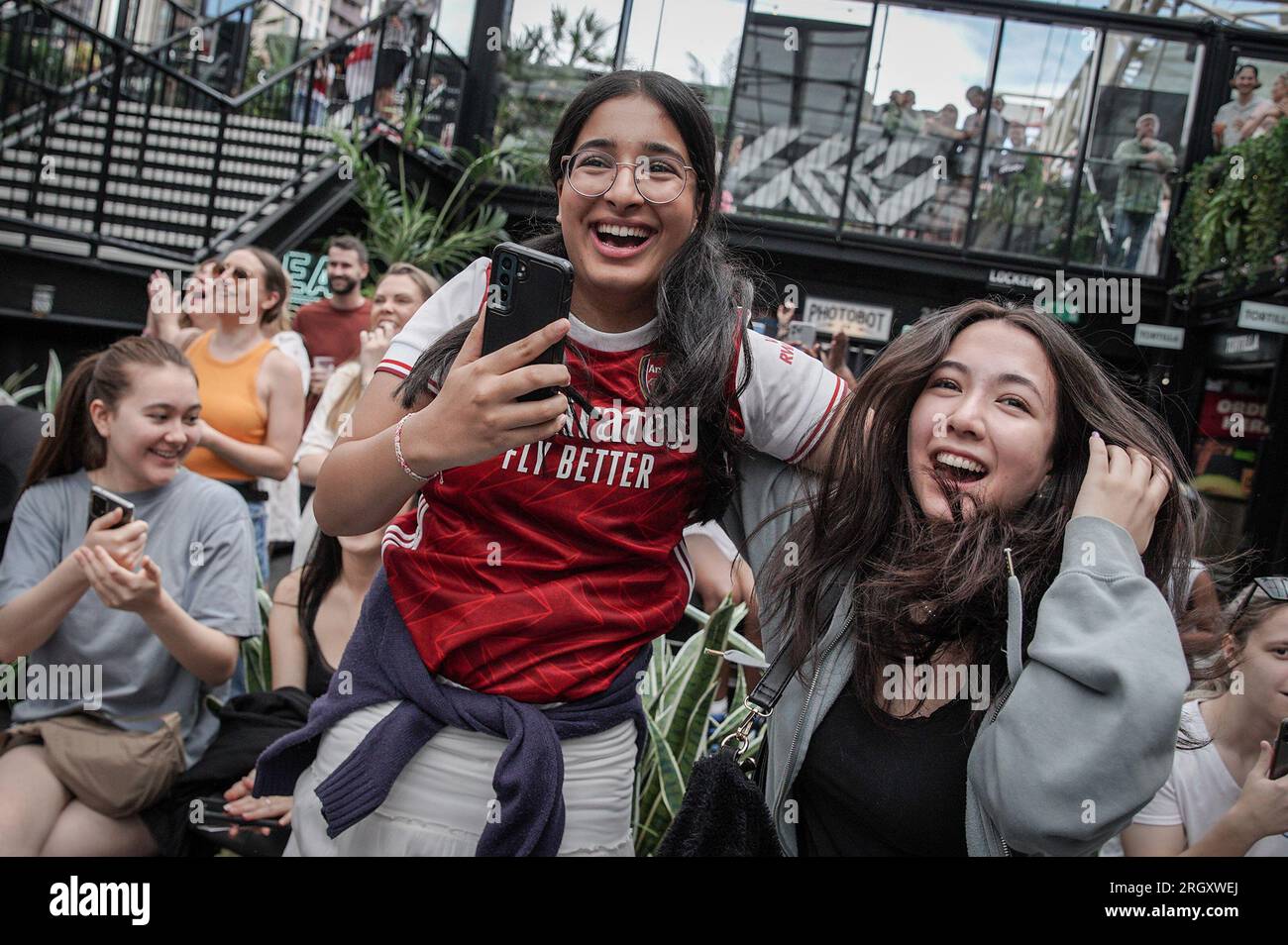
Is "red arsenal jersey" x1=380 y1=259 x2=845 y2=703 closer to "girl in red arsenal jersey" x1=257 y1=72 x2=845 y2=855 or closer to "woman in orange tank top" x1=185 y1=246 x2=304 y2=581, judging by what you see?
"girl in red arsenal jersey" x1=257 y1=72 x2=845 y2=855

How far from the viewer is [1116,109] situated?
11008mm

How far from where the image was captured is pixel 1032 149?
1103 centimetres

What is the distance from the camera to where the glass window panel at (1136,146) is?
1082cm

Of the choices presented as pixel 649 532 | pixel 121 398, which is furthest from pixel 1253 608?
pixel 121 398

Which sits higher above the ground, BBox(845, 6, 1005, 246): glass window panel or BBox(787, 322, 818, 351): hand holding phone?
BBox(845, 6, 1005, 246): glass window panel

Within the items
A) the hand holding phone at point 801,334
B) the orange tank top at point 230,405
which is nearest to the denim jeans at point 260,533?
the orange tank top at point 230,405

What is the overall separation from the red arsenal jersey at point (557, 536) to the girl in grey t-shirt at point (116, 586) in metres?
1.19

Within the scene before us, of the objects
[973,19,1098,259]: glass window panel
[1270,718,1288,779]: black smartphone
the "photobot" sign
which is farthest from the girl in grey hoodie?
[973,19,1098,259]: glass window panel

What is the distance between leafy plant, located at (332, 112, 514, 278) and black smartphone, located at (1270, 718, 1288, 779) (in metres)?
6.93

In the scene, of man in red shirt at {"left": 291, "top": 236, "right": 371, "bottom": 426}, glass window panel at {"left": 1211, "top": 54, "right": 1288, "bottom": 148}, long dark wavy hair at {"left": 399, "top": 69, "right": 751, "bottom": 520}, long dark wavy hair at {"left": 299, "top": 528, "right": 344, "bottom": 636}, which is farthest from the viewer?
glass window panel at {"left": 1211, "top": 54, "right": 1288, "bottom": 148}

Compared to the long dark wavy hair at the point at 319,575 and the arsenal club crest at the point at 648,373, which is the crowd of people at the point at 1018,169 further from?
the arsenal club crest at the point at 648,373

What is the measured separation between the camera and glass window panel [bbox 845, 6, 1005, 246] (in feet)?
36.6

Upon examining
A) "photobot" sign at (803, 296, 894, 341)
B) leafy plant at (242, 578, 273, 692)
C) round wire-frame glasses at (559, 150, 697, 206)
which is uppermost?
"photobot" sign at (803, 296, 894, 341)

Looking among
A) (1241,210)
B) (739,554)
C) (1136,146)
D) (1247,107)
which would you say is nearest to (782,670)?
(739,554)
